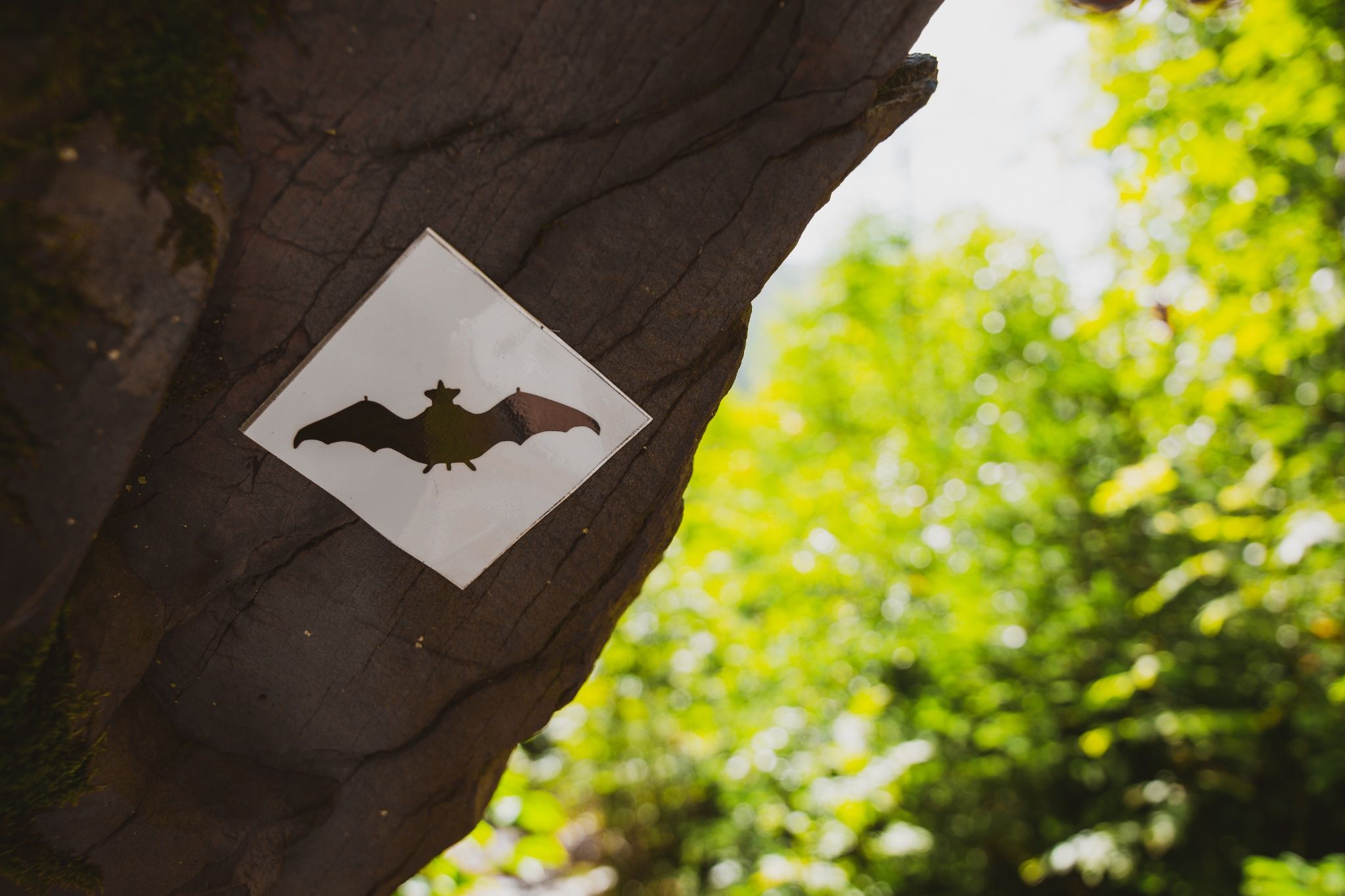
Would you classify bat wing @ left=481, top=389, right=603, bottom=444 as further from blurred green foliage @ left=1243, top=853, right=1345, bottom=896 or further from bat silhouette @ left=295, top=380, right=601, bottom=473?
blurred green foliage @ left=1243, top=853, right=1345, bottom=896

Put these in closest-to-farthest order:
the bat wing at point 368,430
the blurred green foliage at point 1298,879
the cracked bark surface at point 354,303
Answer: the cracked bark surface at point 354,303 < the bat wing at point 368,430 < the blurred green foliage at point 1298,879

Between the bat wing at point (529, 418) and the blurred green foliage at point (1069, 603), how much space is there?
1.60 m

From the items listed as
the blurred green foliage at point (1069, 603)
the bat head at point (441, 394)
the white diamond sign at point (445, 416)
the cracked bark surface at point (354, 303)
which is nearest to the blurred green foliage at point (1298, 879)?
the blurred green foliage at point (1069, 603)

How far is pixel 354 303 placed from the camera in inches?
39.2

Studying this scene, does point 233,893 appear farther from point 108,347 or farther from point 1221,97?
point 1221,97

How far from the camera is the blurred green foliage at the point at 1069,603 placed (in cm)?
260

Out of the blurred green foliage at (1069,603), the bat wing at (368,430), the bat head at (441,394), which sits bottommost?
the bat wing at (368,430)

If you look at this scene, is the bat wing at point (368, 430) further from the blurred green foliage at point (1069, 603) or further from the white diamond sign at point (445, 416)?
the blurred green foliage at point (1069, 603)

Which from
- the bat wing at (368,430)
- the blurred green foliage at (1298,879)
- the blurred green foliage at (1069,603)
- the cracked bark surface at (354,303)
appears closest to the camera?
the cracked bark surface at (354,303)

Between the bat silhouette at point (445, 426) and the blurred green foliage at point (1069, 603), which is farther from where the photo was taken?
the blurred green foliage at point (1069, 603)

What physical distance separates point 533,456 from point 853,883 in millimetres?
2618

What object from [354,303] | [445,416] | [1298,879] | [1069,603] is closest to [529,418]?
[445,416]

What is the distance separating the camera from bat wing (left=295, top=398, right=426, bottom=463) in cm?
104

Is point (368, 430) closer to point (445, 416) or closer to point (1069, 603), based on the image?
point (445, 416)
